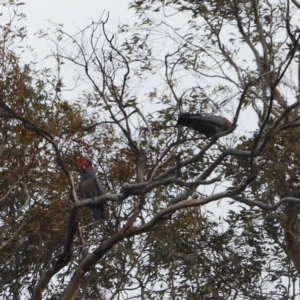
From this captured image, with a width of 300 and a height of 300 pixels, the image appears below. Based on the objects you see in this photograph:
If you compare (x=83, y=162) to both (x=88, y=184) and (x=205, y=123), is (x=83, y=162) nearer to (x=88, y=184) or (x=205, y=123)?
(x=88, y=184)

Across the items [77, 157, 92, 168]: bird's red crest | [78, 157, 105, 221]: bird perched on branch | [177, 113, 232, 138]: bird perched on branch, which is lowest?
[177, 113, 232, 138]: bird perched on branch

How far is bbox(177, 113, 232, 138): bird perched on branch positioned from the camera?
827 centimetres

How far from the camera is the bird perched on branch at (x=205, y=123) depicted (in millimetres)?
8273

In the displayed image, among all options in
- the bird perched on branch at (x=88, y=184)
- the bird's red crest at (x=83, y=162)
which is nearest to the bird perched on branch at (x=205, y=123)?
the bird perched on branch at (x=88, y=184)

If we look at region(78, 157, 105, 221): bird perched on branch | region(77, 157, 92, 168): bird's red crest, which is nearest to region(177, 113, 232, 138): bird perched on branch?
region(78, 157, 105, 221): bird perched on branch

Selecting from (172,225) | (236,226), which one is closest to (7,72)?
(172,225)

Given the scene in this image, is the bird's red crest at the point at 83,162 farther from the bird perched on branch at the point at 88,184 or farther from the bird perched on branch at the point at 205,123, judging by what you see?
the bird perched on branch at the point at 205,123

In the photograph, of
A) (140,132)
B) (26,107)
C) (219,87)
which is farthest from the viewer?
(219,87)

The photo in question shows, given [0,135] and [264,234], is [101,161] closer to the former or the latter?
[0,135]

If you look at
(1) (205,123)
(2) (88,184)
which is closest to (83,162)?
(2) (88,184)

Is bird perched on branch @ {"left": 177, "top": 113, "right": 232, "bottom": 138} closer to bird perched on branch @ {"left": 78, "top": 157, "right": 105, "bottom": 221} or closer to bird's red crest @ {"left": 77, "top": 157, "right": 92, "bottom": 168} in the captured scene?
bird perched on branch @ {"left": 78, "top": 157, "right": 105, "bottom": 221}

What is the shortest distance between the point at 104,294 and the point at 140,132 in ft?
12.4

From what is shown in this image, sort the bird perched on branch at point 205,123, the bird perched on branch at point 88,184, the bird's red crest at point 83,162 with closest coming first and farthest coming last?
the bird perched on branch at point 205,123
the bird perched on branch at point 88,184
the bird's red crest at point 83,162

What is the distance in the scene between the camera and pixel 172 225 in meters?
11.4
